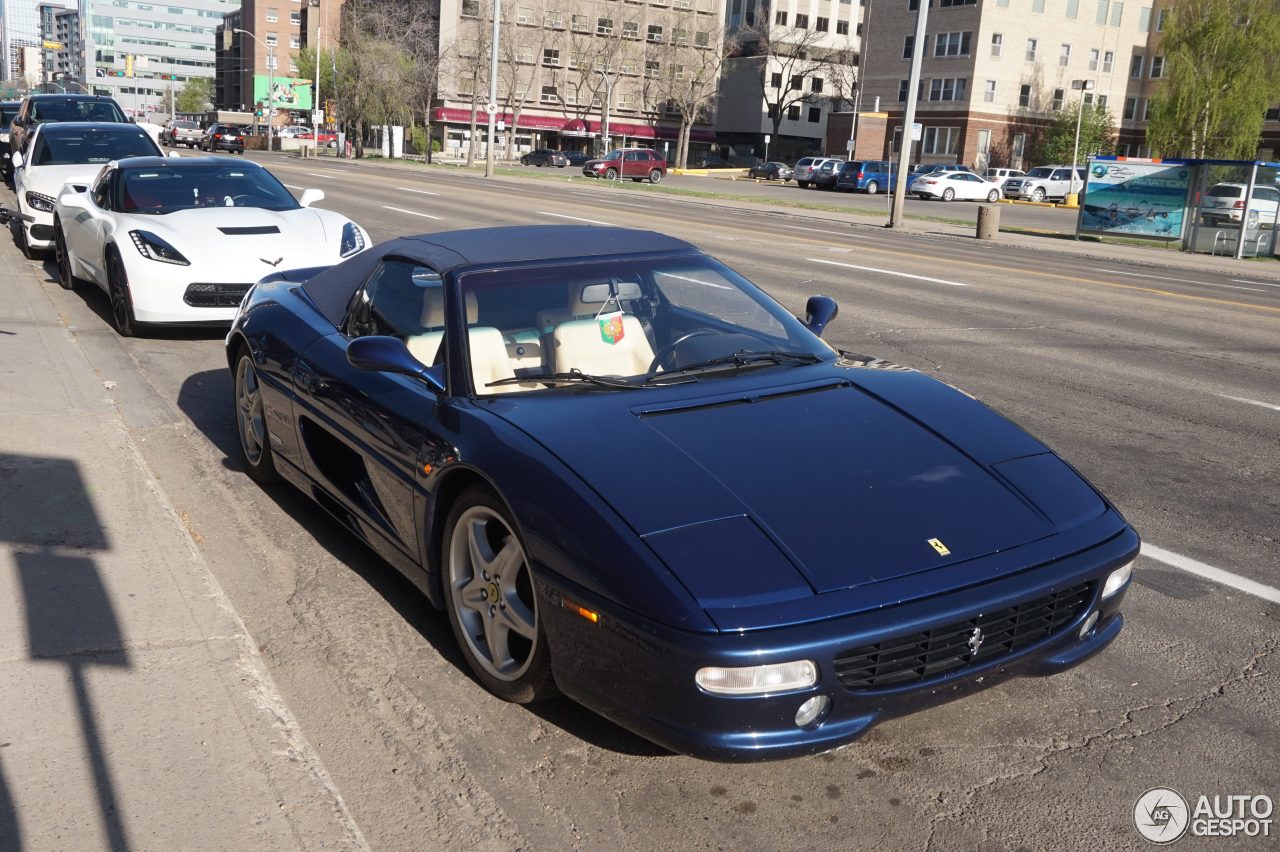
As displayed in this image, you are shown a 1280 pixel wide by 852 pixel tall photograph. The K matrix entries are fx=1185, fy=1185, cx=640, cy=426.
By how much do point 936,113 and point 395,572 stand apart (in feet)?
266

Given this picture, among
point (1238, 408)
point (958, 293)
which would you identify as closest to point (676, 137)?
point (958, 293)

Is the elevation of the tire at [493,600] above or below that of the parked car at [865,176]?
below

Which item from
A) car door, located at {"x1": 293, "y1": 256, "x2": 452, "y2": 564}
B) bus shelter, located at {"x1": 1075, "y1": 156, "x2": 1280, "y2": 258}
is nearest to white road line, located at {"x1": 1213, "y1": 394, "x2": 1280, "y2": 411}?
car door, located at {"x1": 293, "y1": 256, "x2": 452, "y2": 564}

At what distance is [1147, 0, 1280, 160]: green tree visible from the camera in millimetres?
59875

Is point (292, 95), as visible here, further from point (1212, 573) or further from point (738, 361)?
point (1212, 573)

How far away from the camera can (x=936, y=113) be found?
80.1 metres

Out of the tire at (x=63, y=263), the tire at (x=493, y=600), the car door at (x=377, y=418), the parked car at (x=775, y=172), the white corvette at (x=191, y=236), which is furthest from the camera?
the parked car at (x=775, y=172)

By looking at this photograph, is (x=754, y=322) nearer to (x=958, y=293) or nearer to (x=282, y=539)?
(x=282, y=539)

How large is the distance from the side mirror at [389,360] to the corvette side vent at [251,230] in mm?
5989

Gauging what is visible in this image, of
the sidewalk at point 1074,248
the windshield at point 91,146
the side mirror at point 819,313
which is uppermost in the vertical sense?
the windshield at point 91,146

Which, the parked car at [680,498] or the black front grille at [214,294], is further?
the black front grille at [214,294]

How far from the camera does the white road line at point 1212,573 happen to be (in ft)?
15.7

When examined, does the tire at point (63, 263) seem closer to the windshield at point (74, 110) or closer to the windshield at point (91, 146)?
the windshield at point (91, 146)

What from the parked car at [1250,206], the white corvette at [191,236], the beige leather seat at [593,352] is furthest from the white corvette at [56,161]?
the parked car at [1250,206]
